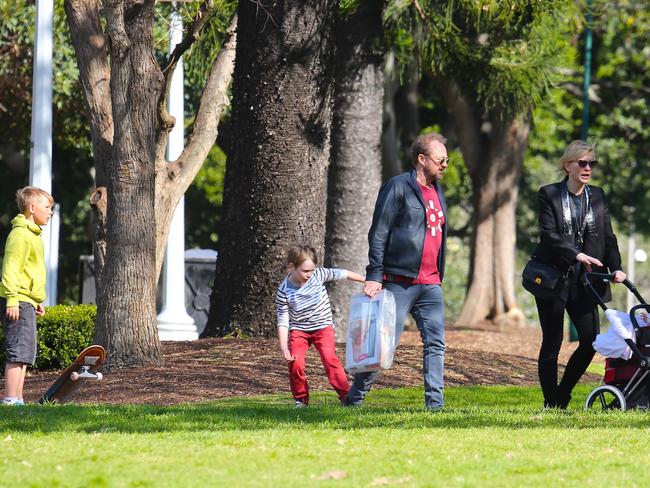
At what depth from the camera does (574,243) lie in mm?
9273

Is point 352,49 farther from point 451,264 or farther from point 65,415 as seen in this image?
point 451,264

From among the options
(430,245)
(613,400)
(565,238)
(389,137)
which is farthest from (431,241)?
(389,137)

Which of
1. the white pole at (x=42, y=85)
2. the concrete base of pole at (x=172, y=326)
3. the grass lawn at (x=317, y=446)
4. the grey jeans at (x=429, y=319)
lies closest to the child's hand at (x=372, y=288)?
the grey jeans at (x=429, y=319)

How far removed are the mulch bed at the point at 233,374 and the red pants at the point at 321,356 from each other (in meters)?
1.55

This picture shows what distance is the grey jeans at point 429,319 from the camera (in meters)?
8.84

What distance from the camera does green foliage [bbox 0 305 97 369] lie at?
574 inches

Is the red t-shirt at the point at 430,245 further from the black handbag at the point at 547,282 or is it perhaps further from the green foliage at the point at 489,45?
the green foliage at the point at 489,45

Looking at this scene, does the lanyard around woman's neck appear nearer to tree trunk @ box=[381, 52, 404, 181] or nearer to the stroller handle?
the stroller handle

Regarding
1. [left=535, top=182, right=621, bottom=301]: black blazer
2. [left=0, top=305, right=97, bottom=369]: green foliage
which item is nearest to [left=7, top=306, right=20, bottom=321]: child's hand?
[left=535, top=182, right=621, bottom=301]: black blazer

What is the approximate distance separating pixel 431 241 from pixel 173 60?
5209 millimetres

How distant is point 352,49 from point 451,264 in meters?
42.1

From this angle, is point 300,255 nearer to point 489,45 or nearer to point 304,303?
point 304,303

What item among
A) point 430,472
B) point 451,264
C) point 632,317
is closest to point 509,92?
point 632,317

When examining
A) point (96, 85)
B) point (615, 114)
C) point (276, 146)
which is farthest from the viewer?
point (615, 114)
